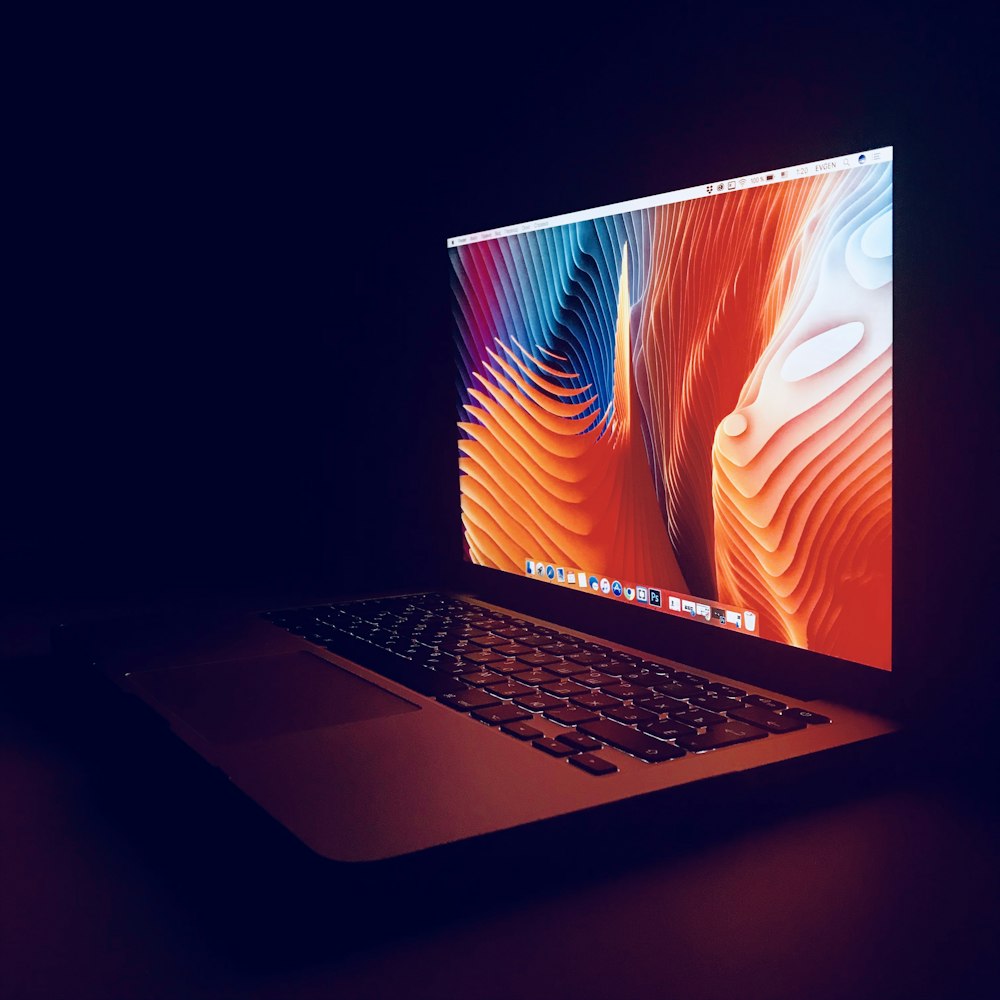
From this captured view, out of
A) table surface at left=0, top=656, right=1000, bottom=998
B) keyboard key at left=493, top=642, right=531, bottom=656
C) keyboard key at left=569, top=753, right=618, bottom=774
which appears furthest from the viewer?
keyboard key at left=493, top=642, right=531, bottom=656

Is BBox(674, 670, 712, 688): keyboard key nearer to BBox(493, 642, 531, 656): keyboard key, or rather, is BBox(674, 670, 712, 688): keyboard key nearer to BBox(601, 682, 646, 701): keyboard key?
BBox(601, 682, 646, 701): keyboard key

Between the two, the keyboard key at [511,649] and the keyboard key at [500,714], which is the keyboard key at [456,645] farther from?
the keyboard key at [500,714]

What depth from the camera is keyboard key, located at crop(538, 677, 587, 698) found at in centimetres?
80

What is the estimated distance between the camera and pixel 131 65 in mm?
1425

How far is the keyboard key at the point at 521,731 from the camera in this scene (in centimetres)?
71

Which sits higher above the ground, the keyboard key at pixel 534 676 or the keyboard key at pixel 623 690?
the keyboard key at pixel 623 690

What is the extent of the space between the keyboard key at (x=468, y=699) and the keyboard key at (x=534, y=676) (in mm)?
48

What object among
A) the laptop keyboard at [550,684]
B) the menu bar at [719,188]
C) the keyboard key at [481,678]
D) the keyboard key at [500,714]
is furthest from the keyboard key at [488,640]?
the menu bar at [719,188]

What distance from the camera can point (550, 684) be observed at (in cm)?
83

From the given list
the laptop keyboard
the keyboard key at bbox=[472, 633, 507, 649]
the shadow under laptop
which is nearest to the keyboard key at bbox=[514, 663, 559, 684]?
the laptop keyboard

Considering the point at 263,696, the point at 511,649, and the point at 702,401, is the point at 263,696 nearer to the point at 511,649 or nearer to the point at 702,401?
the point at 511,649

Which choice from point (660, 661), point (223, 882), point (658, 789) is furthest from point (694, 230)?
point (223, 882)

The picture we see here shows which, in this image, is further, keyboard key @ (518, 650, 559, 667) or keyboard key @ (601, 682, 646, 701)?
keyboard key @ (518, 650, 559, 667)

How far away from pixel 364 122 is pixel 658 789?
3.79 feet
